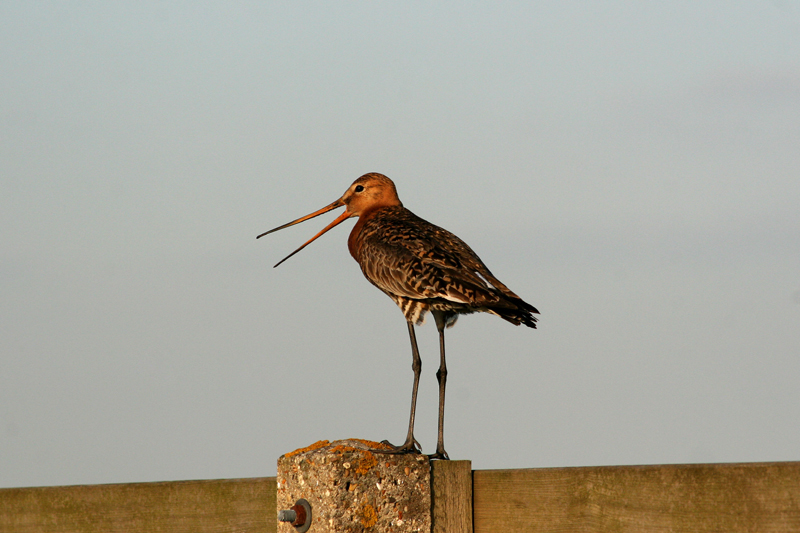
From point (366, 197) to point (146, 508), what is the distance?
9.96ft

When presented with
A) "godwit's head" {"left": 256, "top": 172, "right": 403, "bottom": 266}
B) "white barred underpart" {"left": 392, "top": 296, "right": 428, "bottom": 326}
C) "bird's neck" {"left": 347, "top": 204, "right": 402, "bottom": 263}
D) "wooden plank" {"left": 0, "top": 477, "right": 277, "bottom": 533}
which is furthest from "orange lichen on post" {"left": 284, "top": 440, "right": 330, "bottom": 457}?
"godwit's head" {"left": 256, "top": 172, "right": 403, "bottom": 266}

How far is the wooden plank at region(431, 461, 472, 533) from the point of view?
13.0 ft

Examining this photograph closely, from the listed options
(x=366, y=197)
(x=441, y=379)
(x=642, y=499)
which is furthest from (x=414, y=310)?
(x=642, y=499)

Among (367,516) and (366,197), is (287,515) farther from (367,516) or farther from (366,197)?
(366,197)

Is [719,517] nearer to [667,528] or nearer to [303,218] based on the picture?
[667,528]

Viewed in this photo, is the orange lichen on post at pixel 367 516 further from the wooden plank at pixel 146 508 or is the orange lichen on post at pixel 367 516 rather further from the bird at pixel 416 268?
the bird at pixel 416 268

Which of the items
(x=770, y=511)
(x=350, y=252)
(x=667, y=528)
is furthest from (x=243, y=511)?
(x=350, y=252)

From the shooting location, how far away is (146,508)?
15.2 feet

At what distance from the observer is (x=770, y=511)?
3055 mm

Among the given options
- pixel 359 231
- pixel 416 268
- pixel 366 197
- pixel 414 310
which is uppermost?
pixel 366 197

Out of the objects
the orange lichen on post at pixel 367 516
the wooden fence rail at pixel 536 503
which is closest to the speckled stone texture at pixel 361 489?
the orange lichen on post at pixel 367 516

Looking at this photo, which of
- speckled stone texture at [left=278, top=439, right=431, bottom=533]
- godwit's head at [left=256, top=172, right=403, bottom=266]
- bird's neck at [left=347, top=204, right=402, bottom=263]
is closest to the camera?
speckled stone texture at [left=278, top=439, right=431, bottom=533]

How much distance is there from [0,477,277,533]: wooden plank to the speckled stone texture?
472 mm

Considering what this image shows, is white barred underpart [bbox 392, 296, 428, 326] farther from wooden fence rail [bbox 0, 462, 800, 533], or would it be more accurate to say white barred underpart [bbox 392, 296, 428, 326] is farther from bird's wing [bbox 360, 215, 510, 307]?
wooden fence rail [bbox 0, 462, 800, 533]
